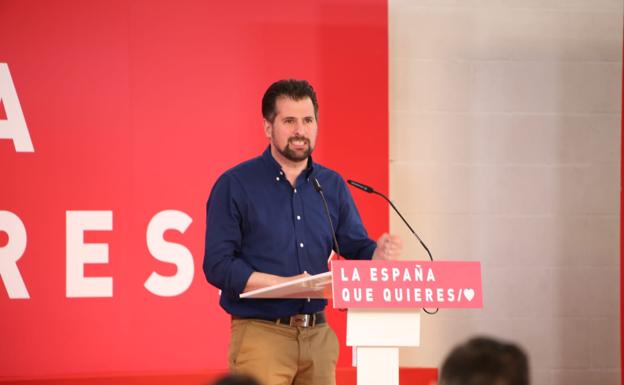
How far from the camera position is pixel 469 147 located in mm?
5109

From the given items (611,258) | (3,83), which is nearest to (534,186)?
(611,258)

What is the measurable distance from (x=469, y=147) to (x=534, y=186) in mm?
429

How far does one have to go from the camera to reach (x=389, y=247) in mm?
3090

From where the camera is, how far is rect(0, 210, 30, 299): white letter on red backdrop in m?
4.59

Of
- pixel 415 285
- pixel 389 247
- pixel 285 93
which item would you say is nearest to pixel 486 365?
pixel 415 285

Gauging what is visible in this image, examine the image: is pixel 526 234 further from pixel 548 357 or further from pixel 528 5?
pixel 528 5

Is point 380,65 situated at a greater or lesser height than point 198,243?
greater

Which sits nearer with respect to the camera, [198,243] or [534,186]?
[198,243]

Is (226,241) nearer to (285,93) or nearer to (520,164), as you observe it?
(285,93)

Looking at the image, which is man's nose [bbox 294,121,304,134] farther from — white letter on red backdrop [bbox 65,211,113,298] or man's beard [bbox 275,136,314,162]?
white letter on red backdrop [bbox 65,211,113,298]

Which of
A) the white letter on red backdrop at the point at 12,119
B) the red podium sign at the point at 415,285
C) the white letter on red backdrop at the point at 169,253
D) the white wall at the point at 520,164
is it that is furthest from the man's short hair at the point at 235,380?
the white wall at the point at 520,164

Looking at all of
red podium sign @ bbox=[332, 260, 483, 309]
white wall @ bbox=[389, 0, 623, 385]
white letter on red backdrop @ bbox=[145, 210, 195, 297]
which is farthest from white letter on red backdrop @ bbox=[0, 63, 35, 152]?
red podium sign @ bbox=[332, 260, 483, 309]

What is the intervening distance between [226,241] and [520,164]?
2.40m

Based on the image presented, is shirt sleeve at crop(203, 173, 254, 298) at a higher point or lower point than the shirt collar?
lower
